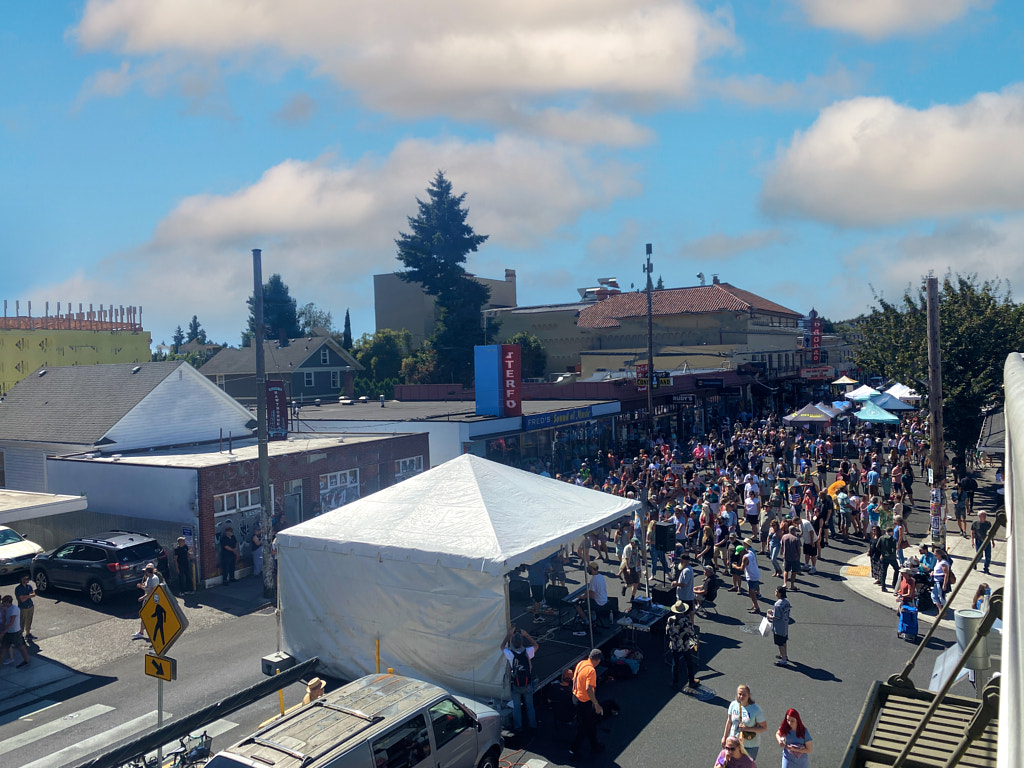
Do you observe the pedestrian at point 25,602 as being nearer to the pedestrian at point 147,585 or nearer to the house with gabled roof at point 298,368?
the pedestrian at point 147,585

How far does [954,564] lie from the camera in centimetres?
1862

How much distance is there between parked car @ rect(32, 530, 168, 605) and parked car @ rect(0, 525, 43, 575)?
0.48 m

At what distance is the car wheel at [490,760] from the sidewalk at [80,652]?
25.9 ft

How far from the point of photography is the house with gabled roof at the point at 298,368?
6291 cm

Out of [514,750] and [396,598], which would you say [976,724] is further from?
[396,598]

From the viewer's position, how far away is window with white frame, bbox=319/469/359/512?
77.0 ft

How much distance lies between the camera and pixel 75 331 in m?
70.1

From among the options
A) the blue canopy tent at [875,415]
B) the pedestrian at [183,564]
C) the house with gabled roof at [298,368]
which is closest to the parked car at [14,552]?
the pedestrian at [183,564]

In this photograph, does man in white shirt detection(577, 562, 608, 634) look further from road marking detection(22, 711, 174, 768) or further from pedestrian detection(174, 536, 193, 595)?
pedestrian detection(174, 536, 193, 595)

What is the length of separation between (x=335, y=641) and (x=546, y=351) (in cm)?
5648

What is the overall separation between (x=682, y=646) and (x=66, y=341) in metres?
72.4

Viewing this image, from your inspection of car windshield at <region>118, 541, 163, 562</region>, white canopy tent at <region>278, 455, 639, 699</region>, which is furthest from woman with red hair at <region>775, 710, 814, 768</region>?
car windshield at <region>118, 541, 163, 562</region>

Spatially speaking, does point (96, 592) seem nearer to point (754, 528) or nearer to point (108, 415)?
point (108, 415)

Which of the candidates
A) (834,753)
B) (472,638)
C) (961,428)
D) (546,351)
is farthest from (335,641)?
(546,351)
